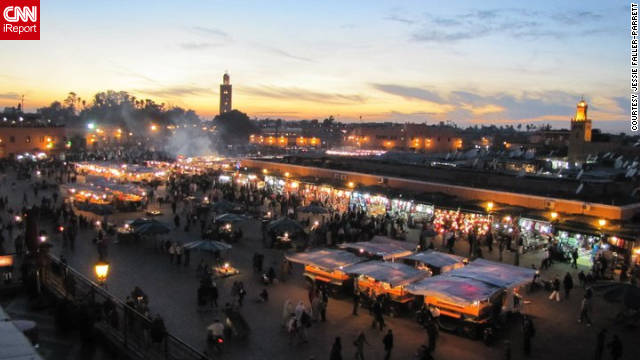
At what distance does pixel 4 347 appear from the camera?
23.4ft

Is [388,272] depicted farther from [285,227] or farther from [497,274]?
[285,227]

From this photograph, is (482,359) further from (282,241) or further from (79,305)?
(282,241)

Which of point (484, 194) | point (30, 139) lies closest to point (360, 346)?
point (484, 194)

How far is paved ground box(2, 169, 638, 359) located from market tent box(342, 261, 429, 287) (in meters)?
1.02

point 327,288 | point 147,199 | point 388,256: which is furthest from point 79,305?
point 147,199

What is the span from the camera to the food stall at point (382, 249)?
55.6 feet

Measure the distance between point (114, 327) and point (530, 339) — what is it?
9.52 m

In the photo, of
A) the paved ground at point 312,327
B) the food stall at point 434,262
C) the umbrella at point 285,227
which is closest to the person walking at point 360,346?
the paved ground at point 312,327

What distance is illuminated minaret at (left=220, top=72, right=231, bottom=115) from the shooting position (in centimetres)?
15512

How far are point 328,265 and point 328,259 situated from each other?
0.47 m

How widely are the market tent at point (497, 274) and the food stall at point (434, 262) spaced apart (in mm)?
837

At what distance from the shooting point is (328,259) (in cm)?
1557

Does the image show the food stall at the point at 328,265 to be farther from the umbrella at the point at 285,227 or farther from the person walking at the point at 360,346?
the person walking at the point at 360,346

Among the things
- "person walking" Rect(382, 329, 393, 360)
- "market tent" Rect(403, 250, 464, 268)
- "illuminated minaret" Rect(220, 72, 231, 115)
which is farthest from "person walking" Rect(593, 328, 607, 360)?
"illuminated minaret" Rect(220, 72, 231, 115)
